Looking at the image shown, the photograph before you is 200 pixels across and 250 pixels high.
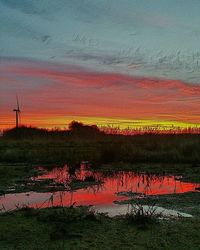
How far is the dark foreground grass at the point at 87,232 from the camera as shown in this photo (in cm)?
722

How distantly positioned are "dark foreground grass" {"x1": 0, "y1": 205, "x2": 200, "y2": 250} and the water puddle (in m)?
1.43

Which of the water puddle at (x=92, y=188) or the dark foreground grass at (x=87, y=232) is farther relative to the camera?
the water puddle at (x=92, y=188)

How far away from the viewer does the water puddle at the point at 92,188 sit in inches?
441

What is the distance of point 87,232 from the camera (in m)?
7.90

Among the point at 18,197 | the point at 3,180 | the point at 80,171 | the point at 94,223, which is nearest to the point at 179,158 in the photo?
the point at 80,171

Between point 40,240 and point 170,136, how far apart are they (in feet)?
86.5

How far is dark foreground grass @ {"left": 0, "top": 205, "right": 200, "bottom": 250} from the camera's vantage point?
7.22 m

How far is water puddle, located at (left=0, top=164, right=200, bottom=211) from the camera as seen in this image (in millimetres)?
11195

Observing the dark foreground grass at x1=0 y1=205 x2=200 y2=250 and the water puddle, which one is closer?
the dark foreground grass at x1=0 y1=205 x2=200 y2=250

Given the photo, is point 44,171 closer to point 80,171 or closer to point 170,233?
point 80,171

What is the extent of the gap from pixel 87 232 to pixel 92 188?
5477 millimetres

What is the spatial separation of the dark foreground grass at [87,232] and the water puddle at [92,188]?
4.68 feet

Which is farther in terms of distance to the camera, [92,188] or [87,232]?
[92,188]

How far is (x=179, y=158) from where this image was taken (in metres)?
21.7
